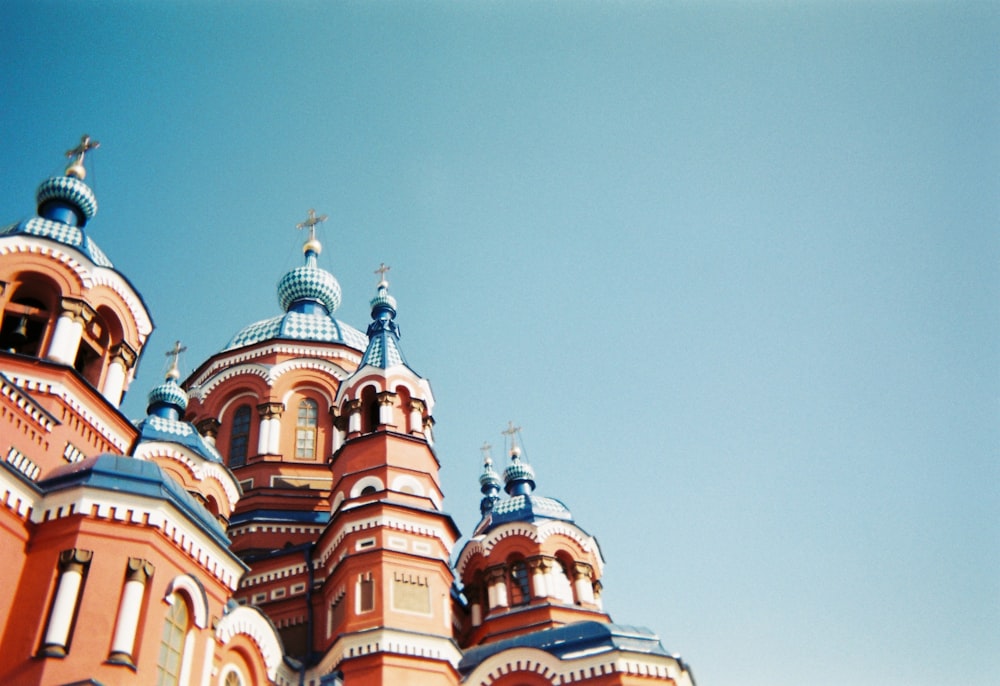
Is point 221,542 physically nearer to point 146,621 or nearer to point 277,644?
point 146,621

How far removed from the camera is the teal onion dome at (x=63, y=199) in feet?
55.9

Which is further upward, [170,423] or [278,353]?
[278,353]

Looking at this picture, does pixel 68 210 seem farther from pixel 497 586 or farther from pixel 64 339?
pixel 497 586

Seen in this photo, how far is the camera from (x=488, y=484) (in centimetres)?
2662

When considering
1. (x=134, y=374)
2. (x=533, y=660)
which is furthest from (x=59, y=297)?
(x=533, y=660)

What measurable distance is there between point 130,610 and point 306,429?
1208 centimetres

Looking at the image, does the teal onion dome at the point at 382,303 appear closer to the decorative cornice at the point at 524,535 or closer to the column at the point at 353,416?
the column at the point at 353,416

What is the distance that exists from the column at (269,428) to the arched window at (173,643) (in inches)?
407

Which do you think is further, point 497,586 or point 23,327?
point 497,586

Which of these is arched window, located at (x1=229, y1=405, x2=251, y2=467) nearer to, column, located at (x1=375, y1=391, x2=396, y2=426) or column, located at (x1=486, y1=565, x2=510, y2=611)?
column, located at (x1=375, y1=391, x2=396, y2=426)

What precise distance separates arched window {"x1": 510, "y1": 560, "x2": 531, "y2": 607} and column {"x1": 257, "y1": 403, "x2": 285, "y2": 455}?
6065 millimetres

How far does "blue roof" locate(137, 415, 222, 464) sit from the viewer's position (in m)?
18.2

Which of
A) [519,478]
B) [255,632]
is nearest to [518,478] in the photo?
[519,478]

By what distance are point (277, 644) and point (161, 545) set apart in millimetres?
4180
